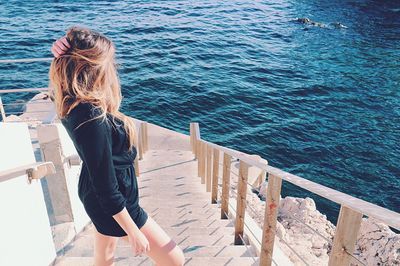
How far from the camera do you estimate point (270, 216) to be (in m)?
2.78

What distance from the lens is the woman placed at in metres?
1.74

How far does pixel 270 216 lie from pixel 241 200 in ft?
2.95

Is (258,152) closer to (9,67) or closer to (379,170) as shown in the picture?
(379,170)

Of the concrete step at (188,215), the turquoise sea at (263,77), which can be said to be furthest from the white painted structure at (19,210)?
the turquoise sea at (263,77)

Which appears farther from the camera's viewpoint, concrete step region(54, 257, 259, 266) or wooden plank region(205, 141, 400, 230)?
concrete step region(54, 257, 259, 266)

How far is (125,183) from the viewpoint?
2.04 meters

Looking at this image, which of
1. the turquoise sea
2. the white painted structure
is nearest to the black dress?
the white painted structure

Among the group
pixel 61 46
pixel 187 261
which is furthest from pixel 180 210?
pixel 61 46

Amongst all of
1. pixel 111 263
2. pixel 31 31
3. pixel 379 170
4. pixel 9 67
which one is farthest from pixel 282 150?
pixel 31 31

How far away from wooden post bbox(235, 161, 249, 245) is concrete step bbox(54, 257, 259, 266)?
0.53 meters

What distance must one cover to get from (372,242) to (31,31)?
2287cm

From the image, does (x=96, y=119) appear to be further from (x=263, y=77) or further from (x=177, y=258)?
(x=263, y=77)

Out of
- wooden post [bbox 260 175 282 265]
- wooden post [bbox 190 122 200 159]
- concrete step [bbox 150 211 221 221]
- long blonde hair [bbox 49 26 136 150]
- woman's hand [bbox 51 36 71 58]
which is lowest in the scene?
wooden post [bbox 190 122 200 159]

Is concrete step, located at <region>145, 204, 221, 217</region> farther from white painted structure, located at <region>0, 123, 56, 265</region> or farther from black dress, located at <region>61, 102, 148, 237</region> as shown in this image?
black dress, located at <region>61, 102, 148, 237</region>
